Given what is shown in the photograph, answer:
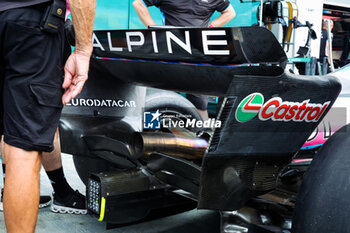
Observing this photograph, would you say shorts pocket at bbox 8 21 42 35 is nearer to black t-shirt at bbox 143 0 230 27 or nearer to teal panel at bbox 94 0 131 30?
black t-shirt at bbox 143 0 230 27

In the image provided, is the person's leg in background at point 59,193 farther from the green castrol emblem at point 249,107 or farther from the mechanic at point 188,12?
the green castrol emblem at point 249,107

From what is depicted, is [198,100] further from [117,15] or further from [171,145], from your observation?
[117,15]

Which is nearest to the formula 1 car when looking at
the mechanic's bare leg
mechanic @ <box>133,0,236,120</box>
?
the mechanic's bare leg

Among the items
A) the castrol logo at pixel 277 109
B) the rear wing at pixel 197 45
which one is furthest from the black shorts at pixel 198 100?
the castrol logo at pixel 277 109

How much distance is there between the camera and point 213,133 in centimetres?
168

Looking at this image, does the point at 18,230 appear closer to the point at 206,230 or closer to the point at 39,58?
the point at 39,58

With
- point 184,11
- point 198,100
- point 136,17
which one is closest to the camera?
point 198,100

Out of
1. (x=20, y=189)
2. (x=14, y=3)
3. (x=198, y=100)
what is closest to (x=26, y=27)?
(x=14, y=3)

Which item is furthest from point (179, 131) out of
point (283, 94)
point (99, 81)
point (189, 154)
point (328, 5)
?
point (328, 5)

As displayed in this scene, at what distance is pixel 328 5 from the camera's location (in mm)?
13820

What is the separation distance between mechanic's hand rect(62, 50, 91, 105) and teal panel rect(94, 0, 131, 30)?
5.33 meters

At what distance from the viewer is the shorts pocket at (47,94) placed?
5.41 feet

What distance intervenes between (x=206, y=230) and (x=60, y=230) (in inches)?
33.2

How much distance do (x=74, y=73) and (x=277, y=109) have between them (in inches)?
32.1
